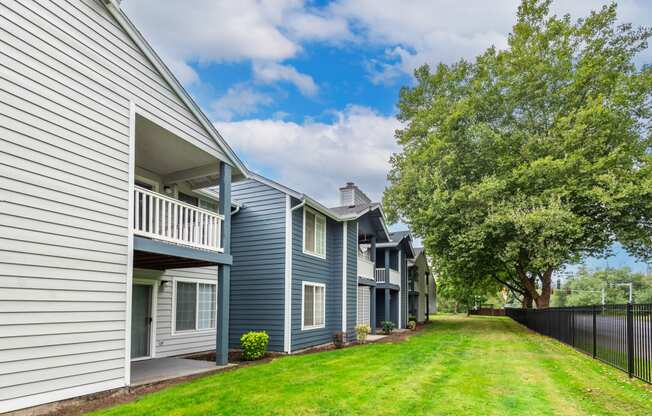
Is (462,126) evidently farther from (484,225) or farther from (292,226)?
(292,226)

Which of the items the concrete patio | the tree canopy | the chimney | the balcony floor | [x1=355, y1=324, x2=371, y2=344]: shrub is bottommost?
the tree canopy

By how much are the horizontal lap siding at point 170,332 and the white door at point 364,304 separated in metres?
8.37

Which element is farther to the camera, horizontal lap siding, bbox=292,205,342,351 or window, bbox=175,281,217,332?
horizontal lap siding, bbox=292,205,342,351

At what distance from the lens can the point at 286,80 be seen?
69.2 ft

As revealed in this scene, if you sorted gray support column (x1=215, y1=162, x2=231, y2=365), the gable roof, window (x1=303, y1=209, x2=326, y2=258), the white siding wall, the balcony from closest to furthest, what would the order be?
the white siding wall
the gable roof
gray support column (x1=215, y1=162, x2=231, y2=365)
window (x1=303, y1=209, x2=326, y2=258)
the balcony

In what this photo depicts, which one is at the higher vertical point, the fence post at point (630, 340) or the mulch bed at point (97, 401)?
the fence post at point (630, 340)

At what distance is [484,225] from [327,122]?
13.4m

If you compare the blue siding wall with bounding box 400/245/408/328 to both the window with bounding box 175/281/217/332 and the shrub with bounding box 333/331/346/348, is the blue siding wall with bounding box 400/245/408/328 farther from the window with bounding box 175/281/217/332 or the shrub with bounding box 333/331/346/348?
the window with bounding box 175/281/217/332

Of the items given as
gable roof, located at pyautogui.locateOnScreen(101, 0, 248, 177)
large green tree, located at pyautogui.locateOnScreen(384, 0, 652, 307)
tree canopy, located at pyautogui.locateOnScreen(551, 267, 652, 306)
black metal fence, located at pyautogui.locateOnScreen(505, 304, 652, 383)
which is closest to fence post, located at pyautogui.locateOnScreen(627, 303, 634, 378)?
black metal fence, located at pyautogui.locateOnScreen(505, 304, 652, 383)

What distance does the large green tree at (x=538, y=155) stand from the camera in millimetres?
18625

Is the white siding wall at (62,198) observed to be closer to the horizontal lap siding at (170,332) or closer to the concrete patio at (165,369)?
the concrete patio at (165,369)

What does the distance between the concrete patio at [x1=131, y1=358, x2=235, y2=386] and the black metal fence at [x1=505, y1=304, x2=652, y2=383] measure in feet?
28.8

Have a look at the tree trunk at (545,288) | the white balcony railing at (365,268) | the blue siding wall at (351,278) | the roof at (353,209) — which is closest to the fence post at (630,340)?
the blue siding wall at (351,278)

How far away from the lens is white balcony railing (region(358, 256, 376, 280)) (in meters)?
18.0
